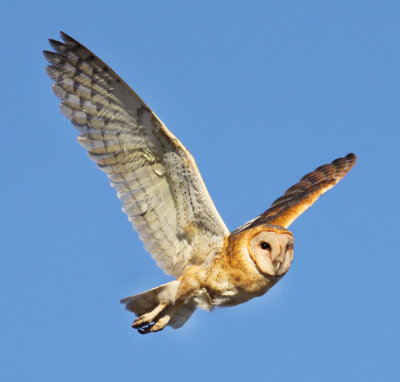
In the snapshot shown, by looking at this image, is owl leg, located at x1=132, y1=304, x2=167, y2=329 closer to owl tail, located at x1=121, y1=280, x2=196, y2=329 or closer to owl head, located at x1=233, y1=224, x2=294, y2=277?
owl tail, located at x1=121, y1=280, x2=196, y2=329

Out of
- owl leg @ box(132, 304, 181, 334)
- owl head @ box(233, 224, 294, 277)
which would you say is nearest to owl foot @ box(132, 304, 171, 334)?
owl leg @ box(132, 304, 181, 334)

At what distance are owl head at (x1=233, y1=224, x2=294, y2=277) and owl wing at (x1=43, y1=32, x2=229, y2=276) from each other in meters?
0.31

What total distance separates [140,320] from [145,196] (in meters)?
1.16

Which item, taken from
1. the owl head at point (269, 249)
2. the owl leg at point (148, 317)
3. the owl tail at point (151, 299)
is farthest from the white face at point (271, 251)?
the owl leg at point (148, 317)

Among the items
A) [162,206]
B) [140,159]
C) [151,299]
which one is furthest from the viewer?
[151,299]

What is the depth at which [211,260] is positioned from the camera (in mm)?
6879

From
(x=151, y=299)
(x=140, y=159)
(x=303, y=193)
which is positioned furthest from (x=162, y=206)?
(x=303, y=193)

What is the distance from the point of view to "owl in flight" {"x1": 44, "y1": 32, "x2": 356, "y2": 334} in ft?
20.2

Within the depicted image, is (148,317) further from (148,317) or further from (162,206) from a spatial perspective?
(162,206)

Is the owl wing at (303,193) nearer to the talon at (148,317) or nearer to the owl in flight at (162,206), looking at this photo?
the owl in flight at (162,206)

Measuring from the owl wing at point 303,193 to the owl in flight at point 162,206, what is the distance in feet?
2.73

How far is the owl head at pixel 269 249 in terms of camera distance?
21.7 feet

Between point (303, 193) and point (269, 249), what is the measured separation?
2117mm

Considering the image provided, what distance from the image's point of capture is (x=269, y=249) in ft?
21.7
